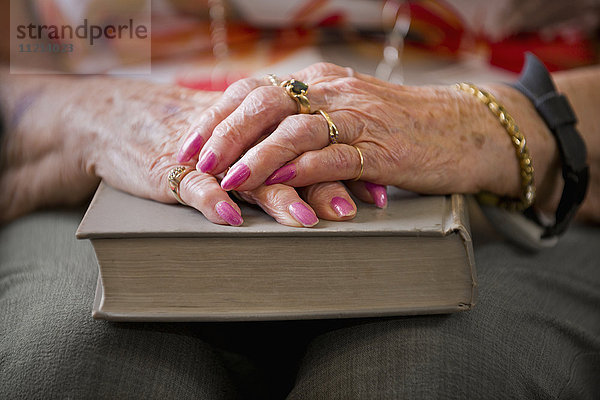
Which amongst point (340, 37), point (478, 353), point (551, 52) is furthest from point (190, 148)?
point (551, 52)

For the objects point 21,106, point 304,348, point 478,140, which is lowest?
point 304,348

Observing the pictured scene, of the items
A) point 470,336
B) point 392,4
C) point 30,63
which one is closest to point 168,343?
point 470,336

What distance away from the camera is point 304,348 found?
65 centimetres

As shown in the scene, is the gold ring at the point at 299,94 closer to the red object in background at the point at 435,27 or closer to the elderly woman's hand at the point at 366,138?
the elderly woman's hand at the point at 366,138

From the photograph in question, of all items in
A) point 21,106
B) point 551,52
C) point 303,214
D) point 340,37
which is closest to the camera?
point 303,214

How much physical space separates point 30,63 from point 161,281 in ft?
2.27

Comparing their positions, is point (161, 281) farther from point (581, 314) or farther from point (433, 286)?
point (581, 314)

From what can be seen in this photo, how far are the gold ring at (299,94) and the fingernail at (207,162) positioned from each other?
0.38ft

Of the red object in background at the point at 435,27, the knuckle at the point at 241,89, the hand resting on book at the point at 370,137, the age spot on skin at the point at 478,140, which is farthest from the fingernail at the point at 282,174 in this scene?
the red object in background at the point at 435,27

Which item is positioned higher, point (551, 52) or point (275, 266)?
point (551, 52)

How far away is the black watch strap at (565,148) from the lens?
28.8 inches

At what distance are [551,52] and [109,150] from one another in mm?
852

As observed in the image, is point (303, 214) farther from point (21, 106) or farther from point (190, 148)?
point (21, 106)

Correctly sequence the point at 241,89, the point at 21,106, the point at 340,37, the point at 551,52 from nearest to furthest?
1. the point at 241,89
2. the point at 21,106
3. the point at 551,52
4. the point at 340,37
